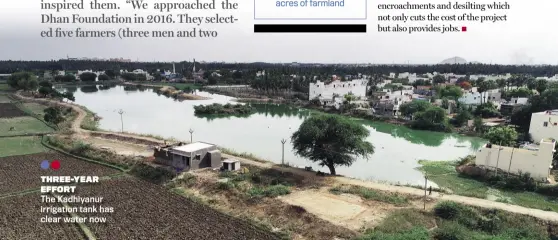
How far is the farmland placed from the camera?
19672 mm

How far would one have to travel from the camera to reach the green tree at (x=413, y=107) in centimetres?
3188

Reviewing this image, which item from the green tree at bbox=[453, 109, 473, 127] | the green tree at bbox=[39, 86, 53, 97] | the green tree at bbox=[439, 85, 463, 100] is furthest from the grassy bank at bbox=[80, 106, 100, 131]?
the green tree at bbox=[439, 85, 463, 100]

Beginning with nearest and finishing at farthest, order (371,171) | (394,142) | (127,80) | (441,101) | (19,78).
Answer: (371,171)
(394,142)
(441,101)
(19,78)
(127,80)

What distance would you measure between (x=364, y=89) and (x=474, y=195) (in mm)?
37460

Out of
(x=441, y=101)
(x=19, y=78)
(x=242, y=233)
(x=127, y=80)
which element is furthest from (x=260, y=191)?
(x=127, y=80)

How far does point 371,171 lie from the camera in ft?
60.2

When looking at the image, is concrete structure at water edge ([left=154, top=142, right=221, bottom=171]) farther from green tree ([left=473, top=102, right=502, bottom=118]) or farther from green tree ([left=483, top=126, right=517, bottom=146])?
green tree ([left=473, top=102, right=502, bottom=118])

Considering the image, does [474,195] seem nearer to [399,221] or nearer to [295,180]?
[399,221]

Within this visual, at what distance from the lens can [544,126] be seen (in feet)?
71.0

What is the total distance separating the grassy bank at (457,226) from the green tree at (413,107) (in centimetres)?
2080

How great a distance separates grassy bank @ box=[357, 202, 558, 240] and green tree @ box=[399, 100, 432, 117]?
819 inches

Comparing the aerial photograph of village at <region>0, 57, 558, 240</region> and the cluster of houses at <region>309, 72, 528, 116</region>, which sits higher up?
the cluster of houses at <region>309, 72, 528, 116</region>

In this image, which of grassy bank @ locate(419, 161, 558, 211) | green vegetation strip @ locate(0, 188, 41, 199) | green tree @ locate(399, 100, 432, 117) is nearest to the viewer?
grassy bank @ locate(419, 161, 558, 211)

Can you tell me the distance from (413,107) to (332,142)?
18962mm
